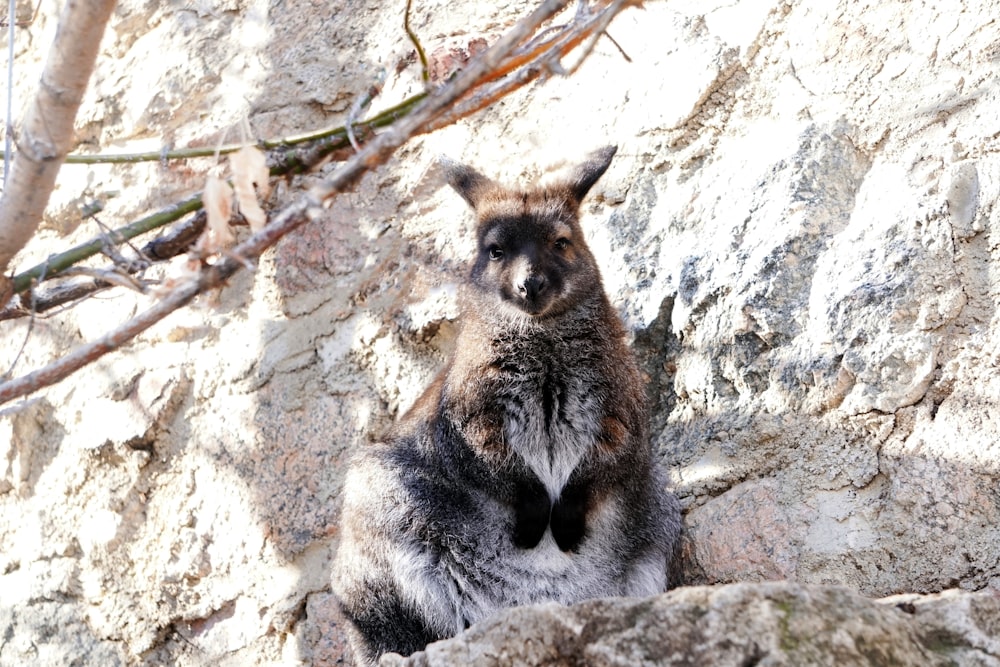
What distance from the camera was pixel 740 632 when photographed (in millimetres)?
2607

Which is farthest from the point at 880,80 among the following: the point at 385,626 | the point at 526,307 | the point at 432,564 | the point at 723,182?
the point at 385,626

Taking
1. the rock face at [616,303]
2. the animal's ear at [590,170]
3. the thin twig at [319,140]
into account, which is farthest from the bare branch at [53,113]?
the animal's ear at [590,170]

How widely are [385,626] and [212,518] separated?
49.3 inches

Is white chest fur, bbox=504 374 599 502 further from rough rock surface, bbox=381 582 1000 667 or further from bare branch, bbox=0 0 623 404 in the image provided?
bare branch, bbox=0 0 623 404

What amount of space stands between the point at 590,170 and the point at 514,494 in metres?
1.48

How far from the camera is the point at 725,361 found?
14.6 ft

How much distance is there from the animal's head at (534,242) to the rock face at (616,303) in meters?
0.35

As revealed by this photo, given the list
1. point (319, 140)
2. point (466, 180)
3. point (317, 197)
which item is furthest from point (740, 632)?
point (466, 180)

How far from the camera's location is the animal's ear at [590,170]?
473 cm

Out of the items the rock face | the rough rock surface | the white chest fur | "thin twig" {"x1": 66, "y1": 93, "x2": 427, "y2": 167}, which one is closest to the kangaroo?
the white chest fur

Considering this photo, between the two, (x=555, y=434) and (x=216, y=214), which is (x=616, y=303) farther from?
(x=216, y=214)

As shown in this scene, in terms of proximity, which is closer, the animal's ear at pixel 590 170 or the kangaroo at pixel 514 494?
the kangaroo at pixel 514 494

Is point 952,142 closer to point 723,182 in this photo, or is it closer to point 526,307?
point 723,182

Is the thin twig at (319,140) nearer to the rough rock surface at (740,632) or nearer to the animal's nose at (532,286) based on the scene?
the rough rock surface at (740,632)
